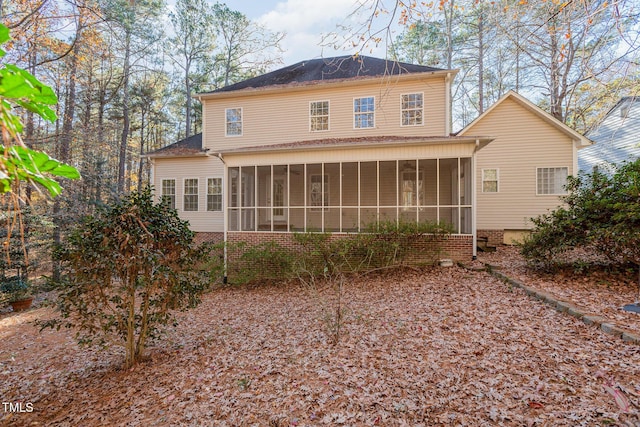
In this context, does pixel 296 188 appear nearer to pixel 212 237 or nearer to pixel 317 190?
pixel 317 190

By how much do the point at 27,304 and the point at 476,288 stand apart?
13.9 metres

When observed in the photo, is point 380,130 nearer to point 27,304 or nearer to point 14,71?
point 14,71

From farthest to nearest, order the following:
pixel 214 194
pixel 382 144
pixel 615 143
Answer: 1. pixel 615 143
2. pixel 214 194
3. pixel 382 144

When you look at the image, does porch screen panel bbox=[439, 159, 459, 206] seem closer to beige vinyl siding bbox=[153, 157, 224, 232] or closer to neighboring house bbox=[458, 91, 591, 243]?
neighboring house bbox=[458, 91, 591, 243]

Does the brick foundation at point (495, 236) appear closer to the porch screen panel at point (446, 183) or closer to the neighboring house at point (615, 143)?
the porch screen panel at point (446, 183)

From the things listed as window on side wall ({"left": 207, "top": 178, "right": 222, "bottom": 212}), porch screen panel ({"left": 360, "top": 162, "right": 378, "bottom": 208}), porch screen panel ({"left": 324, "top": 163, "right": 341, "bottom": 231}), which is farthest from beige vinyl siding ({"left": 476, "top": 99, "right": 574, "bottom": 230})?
window on side wall ({"left": 207, "top": 178, "right": 222, "bottom": 212})

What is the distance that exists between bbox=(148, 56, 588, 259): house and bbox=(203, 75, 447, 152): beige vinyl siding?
4cm

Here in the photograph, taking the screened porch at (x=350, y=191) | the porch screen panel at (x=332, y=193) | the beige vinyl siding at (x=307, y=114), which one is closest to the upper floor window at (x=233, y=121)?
the beige vinyl siding at (x=307, y=114)

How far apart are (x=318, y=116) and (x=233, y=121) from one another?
379 cm

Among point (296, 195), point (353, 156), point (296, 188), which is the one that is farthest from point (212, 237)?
point (353, 156)

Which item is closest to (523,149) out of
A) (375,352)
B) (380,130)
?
(380,130)

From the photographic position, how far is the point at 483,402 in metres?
2.70

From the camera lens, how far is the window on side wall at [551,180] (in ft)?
34.8

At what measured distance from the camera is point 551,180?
10.7 metres
